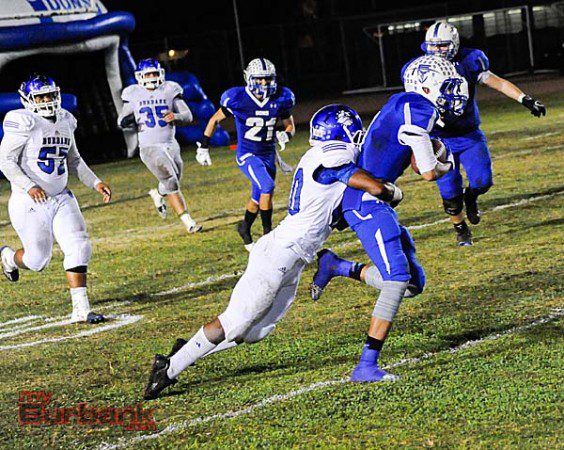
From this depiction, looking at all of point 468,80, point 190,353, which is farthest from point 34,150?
point 468,80

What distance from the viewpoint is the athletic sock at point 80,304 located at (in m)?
7.55

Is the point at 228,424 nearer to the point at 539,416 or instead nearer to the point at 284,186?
the point at 539,416

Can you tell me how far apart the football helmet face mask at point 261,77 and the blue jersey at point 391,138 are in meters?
3.89

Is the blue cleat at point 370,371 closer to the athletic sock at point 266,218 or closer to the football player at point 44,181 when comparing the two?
the football player at point 44,181

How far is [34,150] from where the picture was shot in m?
7.80

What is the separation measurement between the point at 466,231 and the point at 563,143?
20.0 ft

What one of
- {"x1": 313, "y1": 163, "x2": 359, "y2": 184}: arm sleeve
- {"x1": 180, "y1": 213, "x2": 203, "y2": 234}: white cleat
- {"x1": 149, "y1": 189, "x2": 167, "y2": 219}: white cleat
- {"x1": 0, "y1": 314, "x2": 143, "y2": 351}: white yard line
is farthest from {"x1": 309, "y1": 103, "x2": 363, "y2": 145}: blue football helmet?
{"x1": 149, "y1": 189, "x2": 167, "y2": 219}: white cleat

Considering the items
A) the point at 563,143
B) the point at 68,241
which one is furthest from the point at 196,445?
the point at 563,143

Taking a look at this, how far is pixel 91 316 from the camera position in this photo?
749 centimetres

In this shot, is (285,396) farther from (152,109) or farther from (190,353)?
(152,109)

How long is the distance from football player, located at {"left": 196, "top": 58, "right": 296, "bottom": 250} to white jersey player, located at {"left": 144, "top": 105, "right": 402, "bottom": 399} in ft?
13.7

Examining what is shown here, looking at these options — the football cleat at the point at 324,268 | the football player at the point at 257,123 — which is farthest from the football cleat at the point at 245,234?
the football cleat at the point at 324,268

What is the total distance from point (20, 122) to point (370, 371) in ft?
11.3

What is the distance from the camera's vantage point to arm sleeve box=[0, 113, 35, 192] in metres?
7.74
